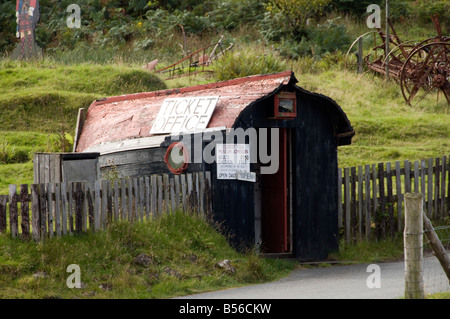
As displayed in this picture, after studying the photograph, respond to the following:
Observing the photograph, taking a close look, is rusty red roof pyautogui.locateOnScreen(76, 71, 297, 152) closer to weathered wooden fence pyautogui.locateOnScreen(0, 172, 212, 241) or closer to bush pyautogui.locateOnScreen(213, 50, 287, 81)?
weathered wooden fence pyautogui.locateOnScreen(0, 172, 212, 241)

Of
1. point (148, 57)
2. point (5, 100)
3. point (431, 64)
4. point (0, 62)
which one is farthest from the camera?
point (148, 57)

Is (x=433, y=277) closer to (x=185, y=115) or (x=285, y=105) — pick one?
(x=285, y=105)

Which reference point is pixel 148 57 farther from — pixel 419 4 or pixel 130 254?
pixel 130 254

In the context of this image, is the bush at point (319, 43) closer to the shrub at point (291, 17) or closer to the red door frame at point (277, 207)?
the shrub at point (291, 17)

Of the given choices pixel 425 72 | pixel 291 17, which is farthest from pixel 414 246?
pixel 291 17

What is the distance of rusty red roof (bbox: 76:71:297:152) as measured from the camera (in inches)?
432

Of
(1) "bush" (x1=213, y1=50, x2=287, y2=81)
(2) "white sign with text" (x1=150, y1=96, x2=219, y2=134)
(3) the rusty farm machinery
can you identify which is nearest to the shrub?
(3) the rusty farm machinery

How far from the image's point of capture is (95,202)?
932 centimetres

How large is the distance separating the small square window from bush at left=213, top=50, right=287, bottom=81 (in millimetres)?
8829

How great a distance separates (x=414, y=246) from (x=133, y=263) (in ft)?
11.4

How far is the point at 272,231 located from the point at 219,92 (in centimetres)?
246

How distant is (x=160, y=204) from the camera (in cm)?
1003

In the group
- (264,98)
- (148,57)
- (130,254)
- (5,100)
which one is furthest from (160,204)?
(148,57)
